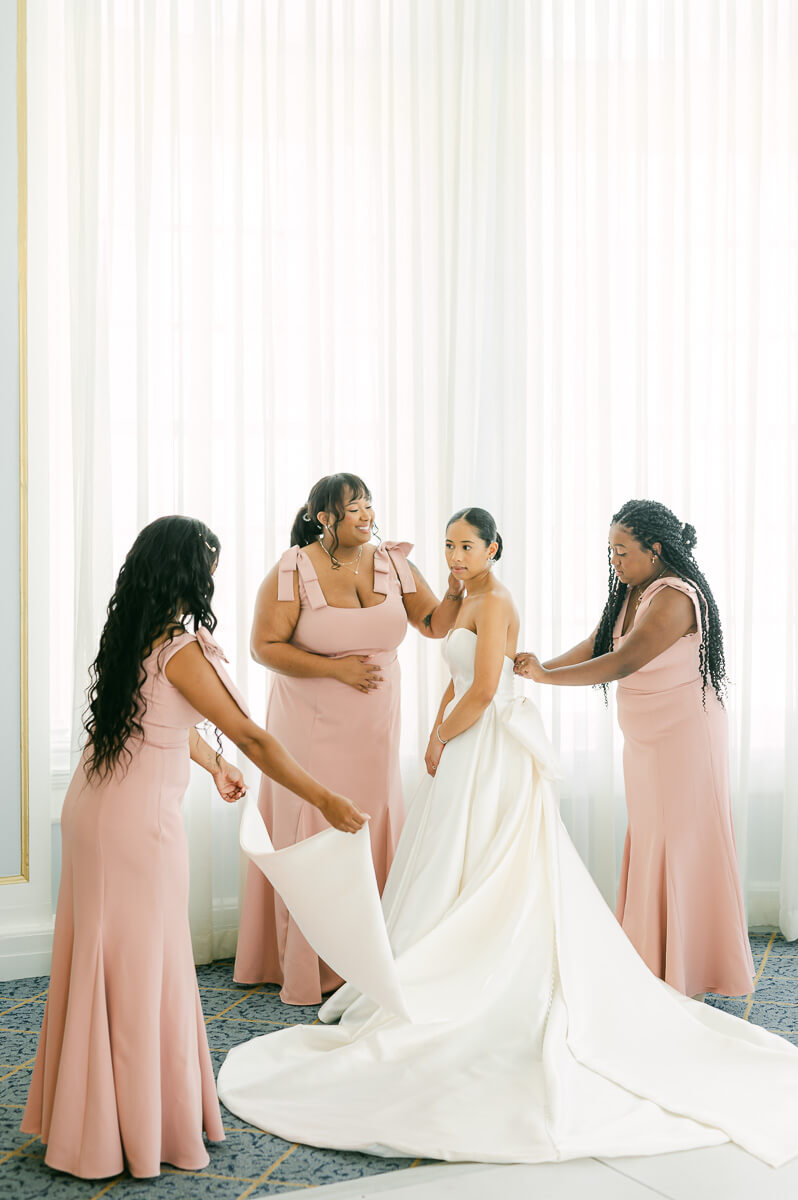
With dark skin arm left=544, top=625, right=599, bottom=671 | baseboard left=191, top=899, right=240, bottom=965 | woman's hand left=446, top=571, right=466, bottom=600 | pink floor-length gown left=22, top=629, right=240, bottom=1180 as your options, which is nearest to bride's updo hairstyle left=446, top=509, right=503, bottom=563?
woman's hand left=446, top=571, right=466, bottom=600

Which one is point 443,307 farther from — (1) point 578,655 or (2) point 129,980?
(2) point 129,980

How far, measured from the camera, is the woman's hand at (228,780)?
2818mm

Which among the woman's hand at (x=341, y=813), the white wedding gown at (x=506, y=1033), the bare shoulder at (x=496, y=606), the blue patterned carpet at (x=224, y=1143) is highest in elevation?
the bare shoulder at (x=496, y=606)

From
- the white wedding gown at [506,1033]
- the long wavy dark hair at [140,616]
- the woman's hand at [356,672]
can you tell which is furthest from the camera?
the woman's hand at [356,672]

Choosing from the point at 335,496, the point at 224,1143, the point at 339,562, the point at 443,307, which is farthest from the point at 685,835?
the point at 443,307

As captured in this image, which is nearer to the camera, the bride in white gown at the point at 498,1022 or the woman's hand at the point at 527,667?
the bride in white gown at the point at 498,1022

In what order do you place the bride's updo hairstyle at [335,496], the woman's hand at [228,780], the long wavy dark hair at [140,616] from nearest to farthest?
the long wavy dark hair at [140,616] < the woman's hand at [228,780] < the bride's updo hairstyle at [335,496]

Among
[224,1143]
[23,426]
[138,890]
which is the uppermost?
[23,426]

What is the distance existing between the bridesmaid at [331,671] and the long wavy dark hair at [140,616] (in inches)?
48.8

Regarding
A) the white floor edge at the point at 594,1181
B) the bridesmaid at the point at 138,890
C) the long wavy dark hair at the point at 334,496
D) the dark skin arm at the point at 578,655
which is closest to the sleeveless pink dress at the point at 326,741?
the long wavy dark hair at the point at 334,496

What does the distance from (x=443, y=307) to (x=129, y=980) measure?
10.4 feet

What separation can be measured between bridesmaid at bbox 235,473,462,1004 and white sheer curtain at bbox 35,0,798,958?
478mm

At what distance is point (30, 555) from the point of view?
4.25m

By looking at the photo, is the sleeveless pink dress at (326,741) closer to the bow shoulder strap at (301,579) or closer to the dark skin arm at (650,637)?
the bow shoulder strap at (301,579)
